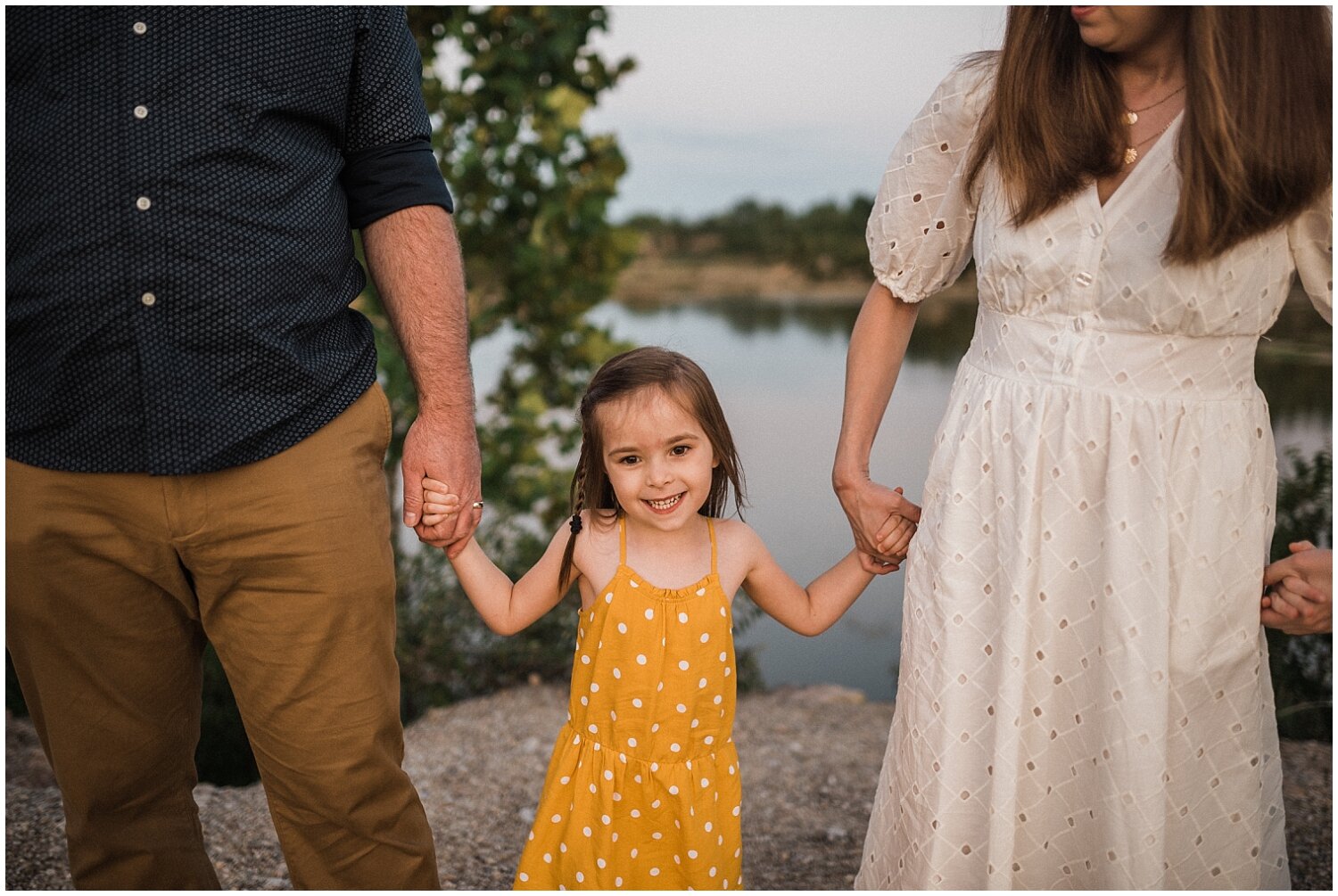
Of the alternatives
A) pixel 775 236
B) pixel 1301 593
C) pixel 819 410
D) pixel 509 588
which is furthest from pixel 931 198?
pixel 775 236

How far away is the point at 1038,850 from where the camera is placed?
195 centimetres

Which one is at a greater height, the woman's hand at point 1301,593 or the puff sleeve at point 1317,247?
the puff sleeve at point 1317,247

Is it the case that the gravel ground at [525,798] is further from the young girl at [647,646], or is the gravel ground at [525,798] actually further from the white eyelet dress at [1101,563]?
the white eyelet dress at [1101,563]

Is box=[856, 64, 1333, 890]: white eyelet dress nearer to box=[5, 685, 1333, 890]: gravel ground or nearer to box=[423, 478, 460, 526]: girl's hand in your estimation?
box=[423, 478, 460, 526]: girl's hand

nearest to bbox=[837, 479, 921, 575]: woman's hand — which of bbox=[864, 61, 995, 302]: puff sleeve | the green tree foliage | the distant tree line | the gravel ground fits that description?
bbox=[864, 61, 995, 302]: puff sleeve

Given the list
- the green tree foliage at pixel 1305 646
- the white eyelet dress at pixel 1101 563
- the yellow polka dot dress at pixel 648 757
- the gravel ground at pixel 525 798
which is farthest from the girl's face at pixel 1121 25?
the green tree foliage at pixel 1305 646

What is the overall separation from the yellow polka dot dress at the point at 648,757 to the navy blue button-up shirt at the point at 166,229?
2.42ft

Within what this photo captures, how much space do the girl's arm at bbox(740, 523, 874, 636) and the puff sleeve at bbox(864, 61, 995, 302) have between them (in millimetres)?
581

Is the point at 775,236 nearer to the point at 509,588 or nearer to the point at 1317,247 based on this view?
the point at 509,588

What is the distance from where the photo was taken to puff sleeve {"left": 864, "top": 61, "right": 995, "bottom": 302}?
6.63ft

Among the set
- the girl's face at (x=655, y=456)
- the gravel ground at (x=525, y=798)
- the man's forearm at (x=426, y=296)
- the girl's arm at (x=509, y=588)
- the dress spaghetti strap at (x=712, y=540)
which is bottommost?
the gravel ground at (x=525, y=798)

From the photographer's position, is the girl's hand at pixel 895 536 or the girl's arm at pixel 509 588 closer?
the girl's hand at pixel 895 536

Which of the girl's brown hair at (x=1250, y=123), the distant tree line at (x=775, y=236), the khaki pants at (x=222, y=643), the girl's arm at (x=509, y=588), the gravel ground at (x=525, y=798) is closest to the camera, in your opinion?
the girl's brown hair at (x=1250, y=123)

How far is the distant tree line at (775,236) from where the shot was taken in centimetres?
491
